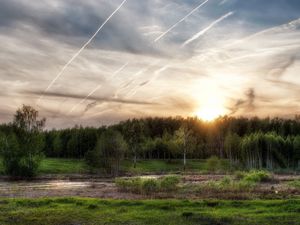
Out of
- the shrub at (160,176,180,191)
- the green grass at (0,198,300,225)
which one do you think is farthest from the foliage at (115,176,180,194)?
the green grass at (0,198,300,225)

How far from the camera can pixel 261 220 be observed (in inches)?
1252

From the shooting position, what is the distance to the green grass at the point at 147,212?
1267 inches

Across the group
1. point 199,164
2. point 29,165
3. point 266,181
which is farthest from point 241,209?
point 199,164

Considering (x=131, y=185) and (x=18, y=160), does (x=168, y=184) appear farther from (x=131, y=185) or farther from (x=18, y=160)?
(x=18, y=160)

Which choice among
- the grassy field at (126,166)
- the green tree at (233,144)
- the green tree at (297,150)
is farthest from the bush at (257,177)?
the green tree at (233,144)

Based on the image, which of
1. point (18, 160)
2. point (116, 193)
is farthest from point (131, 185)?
point (18, 160)

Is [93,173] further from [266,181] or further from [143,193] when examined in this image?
[143,193]

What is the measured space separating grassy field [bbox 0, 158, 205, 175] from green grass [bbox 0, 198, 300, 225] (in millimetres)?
84785

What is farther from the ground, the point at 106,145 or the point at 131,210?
the point at 106,145

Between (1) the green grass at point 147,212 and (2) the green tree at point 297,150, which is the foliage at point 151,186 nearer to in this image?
(1) the green grass at point 147,212

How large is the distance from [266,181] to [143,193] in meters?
39.9

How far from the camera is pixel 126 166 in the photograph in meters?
157

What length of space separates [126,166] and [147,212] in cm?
12179

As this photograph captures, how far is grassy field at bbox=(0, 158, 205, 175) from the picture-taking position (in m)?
134
